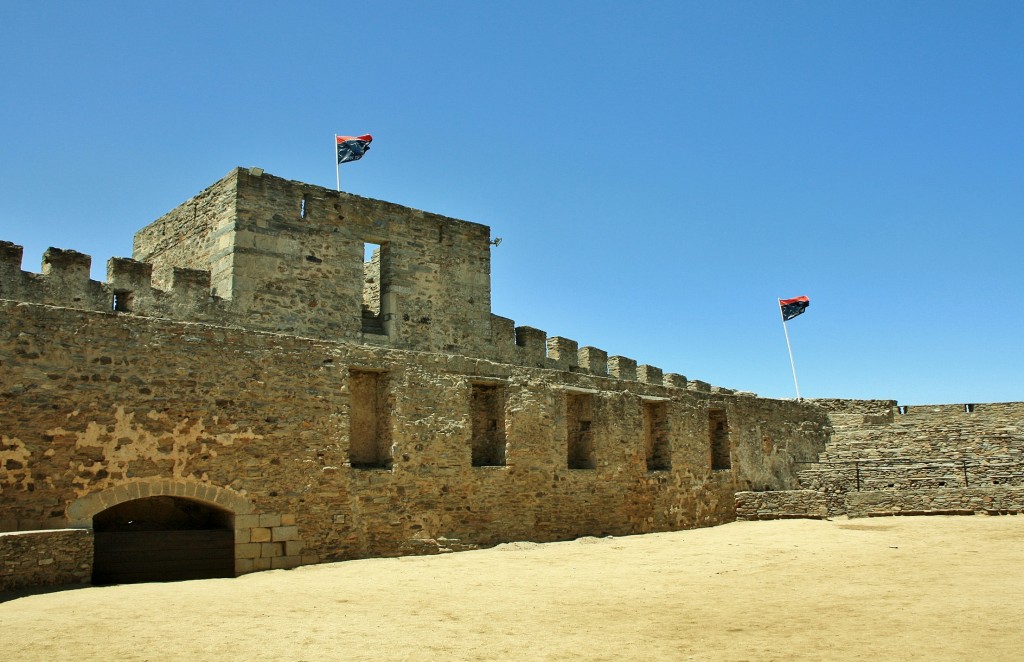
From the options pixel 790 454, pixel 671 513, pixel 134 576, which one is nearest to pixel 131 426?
pixel 134 576

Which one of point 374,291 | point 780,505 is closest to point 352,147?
point 374,291

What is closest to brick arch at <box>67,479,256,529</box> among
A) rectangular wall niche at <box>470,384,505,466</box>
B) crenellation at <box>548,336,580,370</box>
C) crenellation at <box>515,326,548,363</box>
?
rectangular wall niche at <box>470,384,505,466</box>

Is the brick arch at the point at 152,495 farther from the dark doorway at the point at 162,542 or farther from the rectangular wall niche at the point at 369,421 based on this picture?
the rectangular wall niche at the point at 369,421

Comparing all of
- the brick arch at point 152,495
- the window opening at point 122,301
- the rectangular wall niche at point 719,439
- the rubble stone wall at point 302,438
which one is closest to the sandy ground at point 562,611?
the rubble stone wall at point 302,438

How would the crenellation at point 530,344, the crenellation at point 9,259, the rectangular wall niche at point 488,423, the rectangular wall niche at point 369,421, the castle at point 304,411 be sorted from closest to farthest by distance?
the castle at point 304,411, the crenellation at point 9,259, the rectangular wall niche at point 369,421, the rectangular wall niche at point 488,423, the crenellation at point 530,344

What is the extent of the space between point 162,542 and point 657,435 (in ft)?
33.8

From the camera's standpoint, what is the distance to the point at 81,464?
9.37 metres

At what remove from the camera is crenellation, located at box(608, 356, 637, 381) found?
17656 millimetres

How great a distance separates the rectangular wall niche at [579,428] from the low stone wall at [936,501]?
7379 millimetres

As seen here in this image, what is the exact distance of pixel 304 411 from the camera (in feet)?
37.3

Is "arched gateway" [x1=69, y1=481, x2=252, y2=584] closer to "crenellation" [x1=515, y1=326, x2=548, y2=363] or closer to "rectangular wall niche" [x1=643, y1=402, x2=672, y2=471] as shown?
"crenellation" [x1=515, y1=326, x2=548, y2=363]

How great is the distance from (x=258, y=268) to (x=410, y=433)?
3782 mm

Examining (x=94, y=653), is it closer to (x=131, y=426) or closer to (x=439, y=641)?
(x=439, y=641)

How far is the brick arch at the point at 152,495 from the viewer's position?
30.5ft
